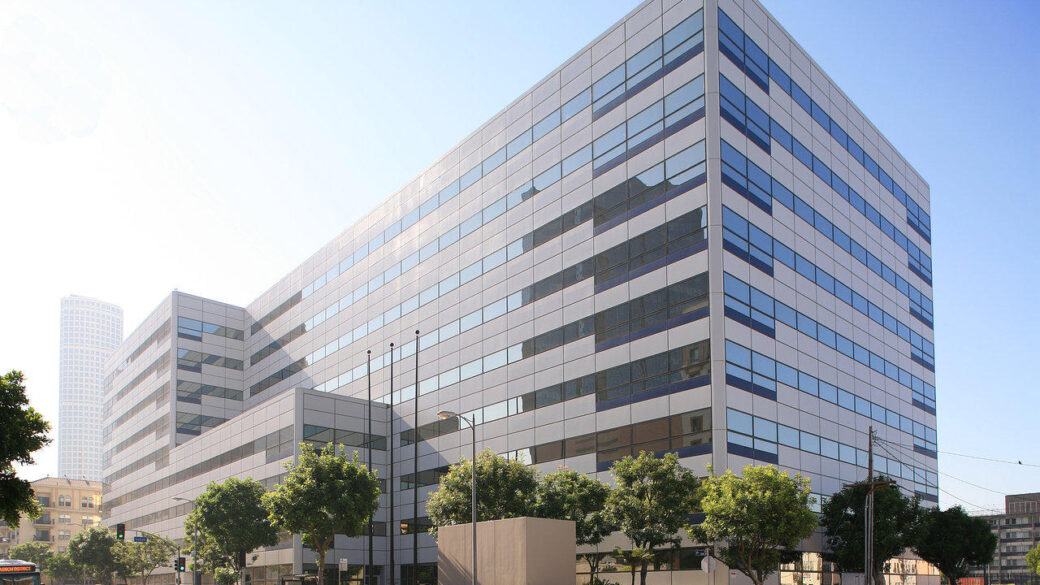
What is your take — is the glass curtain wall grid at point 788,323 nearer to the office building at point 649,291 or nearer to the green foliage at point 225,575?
the office building at point 649,291

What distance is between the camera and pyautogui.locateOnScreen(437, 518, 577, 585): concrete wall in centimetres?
3541

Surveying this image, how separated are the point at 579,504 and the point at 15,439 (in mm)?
27926

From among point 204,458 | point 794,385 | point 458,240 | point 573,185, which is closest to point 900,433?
point 794,385

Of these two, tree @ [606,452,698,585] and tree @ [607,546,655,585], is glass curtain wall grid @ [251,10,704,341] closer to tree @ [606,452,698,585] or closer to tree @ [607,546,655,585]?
tree @ [606,452,698,585]

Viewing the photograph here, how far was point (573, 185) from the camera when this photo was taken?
58000 mm

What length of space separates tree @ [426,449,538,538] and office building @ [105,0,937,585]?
12.1 feet

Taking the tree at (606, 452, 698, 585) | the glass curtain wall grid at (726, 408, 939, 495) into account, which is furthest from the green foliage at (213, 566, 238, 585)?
the glass curtain wall grid at (726, 408, 939, 495)

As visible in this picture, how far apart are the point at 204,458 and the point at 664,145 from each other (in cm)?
5976

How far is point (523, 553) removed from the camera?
3538 cm

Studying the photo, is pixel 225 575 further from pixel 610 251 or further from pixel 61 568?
pixel 61 568

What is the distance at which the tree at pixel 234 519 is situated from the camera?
6191 cm

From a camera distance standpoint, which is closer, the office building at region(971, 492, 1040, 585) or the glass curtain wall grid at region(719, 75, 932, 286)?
the glass curtain wall grid at region(719, 75, 932, 286)

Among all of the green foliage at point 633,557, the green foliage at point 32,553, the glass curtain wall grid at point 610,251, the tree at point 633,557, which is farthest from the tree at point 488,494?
the green foliage at point 32,553

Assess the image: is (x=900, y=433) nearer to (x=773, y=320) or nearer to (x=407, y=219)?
(x=773, y=320)
